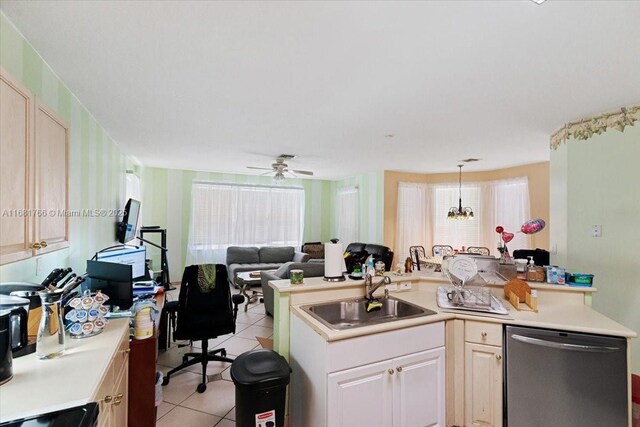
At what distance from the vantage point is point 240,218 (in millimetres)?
7008

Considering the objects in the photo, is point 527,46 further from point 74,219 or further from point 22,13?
point 74,219

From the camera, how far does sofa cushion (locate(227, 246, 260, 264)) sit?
6.61 metres

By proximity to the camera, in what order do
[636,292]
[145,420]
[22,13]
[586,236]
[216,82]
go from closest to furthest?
[22,13], [145,420], [216,82], [636,292], [586,236]

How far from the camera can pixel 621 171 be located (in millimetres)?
2814

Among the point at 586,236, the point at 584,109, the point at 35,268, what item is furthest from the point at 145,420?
the point at 584,109

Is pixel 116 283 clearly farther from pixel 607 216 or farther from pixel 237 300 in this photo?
pixel 607 216

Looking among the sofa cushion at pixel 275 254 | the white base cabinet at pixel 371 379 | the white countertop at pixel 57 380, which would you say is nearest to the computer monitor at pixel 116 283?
the white countertop at pixel 57 380

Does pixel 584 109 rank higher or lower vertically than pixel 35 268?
higher

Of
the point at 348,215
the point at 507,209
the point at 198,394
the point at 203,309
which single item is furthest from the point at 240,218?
the point at 507,209

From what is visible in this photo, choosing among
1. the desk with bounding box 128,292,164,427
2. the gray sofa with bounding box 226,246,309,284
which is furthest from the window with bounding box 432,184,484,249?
the desk with bounding box 128,292,164,427

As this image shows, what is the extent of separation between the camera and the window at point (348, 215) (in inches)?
285

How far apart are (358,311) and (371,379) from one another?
22.7 inches

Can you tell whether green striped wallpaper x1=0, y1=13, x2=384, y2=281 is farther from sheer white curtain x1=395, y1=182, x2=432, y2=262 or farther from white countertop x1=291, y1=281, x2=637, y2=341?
white countertop x1=291, y1=281, x2=637, y2=341

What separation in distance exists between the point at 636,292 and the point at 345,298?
2.87m
